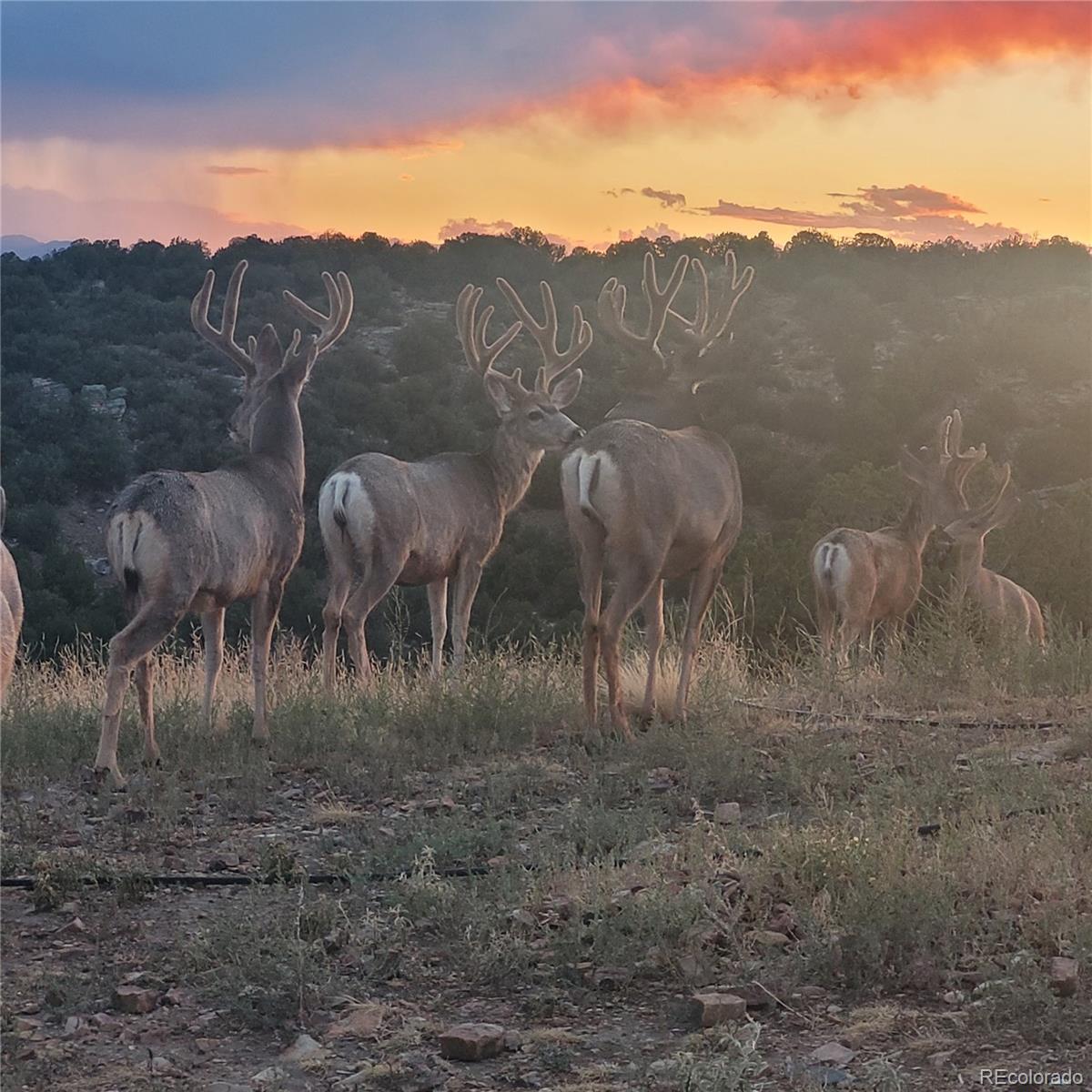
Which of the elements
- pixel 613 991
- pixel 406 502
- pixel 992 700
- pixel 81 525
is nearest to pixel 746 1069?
pixel 613 991

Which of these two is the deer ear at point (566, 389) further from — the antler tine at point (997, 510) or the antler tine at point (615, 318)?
the antler tine at point (997, 510)

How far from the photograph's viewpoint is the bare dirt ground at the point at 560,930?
4.38 metres

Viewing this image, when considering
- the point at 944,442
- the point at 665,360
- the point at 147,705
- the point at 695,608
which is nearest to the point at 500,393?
the point at 665,360

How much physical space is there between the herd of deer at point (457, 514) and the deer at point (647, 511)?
0.01 meters

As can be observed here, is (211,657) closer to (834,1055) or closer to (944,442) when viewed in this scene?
(834,1055)

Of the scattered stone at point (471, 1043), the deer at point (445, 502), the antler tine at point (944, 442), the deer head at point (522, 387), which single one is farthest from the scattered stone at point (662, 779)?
the antler tine at point (944, 442)

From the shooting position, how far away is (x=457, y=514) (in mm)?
11977

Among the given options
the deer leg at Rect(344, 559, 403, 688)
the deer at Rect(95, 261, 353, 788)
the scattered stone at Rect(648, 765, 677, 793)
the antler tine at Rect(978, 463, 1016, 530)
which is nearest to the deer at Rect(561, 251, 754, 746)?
the scattered stone at Rect(648, 765, 677, 793)

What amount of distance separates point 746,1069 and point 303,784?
4215 mm

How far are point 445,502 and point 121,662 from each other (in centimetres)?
430

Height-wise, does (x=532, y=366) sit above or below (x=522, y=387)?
above

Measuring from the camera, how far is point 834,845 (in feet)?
18.1

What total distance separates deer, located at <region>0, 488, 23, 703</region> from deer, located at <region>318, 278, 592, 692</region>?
5.38m

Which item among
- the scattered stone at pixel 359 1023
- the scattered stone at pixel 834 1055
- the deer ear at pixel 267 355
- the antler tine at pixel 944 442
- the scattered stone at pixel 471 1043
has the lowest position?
the scattered stone at pixel 359 1023
